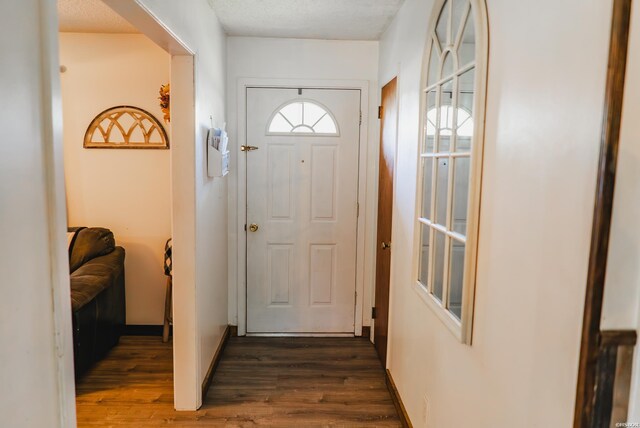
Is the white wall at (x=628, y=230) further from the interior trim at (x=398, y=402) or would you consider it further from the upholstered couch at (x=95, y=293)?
the upholstered couch at (x=95, y=293)

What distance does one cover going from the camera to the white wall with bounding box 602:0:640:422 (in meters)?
0.81

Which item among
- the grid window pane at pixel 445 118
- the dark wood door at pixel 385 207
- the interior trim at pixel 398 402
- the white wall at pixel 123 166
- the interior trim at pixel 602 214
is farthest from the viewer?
the white wall at pixel 123 166

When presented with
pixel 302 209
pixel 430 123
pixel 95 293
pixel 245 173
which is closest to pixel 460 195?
pixel 430 123

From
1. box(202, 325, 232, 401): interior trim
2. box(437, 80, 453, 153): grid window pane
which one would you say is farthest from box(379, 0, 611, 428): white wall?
box(202, 325, 232, 401): interior trim

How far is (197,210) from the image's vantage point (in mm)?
2482

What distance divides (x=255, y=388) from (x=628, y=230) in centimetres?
254

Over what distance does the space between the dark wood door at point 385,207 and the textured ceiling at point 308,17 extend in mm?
442

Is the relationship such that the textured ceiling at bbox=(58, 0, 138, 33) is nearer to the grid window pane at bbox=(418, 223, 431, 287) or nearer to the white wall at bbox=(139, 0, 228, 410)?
the white wall at bbox=(139, 0, 228, 410)

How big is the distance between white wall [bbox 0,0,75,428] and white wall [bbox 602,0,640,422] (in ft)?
3.95

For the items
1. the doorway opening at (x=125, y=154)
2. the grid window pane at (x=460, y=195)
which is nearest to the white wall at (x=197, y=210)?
the doorway opening at (x=125, y=154)

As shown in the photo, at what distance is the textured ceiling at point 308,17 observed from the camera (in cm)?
271

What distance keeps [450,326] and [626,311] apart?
892 mm

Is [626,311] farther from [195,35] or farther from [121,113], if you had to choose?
[121,113]

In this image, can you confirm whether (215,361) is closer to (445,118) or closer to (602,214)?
(445,118)
